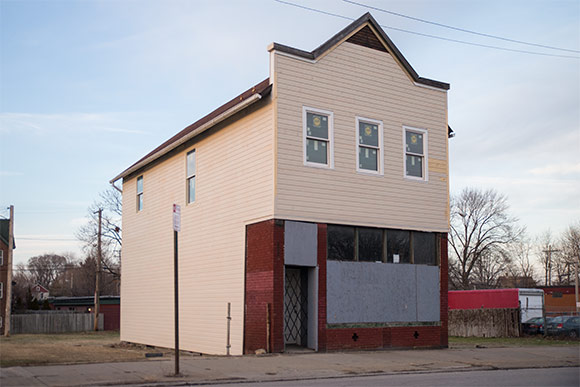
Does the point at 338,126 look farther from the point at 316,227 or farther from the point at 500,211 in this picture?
the point at 500,211

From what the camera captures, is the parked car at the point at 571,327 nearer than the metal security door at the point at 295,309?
No

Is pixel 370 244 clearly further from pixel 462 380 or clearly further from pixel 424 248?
pixel 462 380

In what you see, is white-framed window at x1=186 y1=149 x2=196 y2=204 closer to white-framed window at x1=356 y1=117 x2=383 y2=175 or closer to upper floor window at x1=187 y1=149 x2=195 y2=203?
upper floor window at x1=187 y1=149 x2=195 y2=203

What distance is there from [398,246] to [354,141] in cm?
383

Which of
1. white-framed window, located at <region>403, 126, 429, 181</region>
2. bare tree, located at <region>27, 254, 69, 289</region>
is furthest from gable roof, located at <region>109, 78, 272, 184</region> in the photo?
bare tree, located at <region>27, 254, 69, 289</region>

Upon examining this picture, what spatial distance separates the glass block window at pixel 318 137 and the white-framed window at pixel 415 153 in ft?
10.4

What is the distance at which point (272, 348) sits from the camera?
18.4m

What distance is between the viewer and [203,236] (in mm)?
23250

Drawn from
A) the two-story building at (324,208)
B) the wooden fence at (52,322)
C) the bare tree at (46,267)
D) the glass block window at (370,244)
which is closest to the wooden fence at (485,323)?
the two-story building at (324,208)

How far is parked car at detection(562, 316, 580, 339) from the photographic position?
99.1ft

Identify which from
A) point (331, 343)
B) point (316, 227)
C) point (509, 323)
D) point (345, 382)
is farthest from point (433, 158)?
point (509, 323)

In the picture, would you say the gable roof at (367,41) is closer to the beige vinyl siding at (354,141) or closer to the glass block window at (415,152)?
the beige vinyl siding at (354,141)

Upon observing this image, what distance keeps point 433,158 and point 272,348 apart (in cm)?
880

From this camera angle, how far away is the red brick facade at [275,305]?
1858 cm
